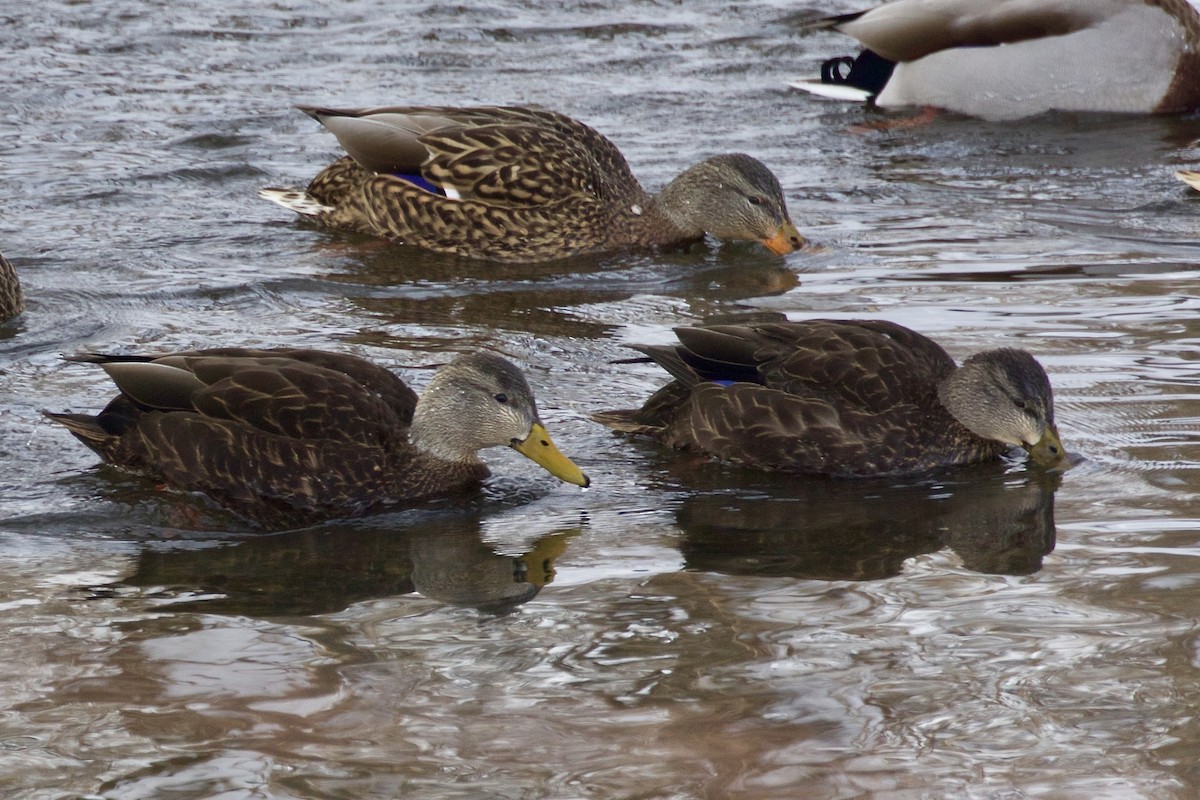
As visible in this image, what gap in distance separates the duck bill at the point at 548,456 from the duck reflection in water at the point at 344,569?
0.20m

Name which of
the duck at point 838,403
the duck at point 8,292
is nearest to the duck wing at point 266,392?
the duck at point 838,403

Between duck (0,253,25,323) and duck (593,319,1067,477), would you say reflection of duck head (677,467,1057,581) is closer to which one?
duck (593,319,1067,477)

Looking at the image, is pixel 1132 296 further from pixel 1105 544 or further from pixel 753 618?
pixel 753 618

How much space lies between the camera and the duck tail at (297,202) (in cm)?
995

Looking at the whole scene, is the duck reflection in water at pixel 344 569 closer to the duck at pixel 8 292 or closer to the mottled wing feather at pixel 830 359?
the mottled wing feather at pixel 830 359

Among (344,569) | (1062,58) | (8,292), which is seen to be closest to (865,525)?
(344,569)

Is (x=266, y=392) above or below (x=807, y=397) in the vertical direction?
above

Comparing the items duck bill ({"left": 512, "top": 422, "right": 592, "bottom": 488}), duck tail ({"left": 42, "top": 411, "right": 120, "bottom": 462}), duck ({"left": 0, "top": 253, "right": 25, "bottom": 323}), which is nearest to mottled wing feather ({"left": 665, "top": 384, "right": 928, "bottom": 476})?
duck bill ({"left": 512, "top": 422, "right": 592, "bottom": 488})

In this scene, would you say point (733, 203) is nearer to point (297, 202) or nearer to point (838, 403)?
point (297, 202)

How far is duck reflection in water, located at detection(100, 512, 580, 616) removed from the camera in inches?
208

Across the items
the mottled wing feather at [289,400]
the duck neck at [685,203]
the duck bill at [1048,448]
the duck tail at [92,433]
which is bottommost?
the duck bill at [1048,448]

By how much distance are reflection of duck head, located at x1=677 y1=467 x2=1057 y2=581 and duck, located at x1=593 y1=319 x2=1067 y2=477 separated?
0.34 feet

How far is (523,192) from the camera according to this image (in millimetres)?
9461

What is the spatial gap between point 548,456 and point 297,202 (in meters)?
4.39
